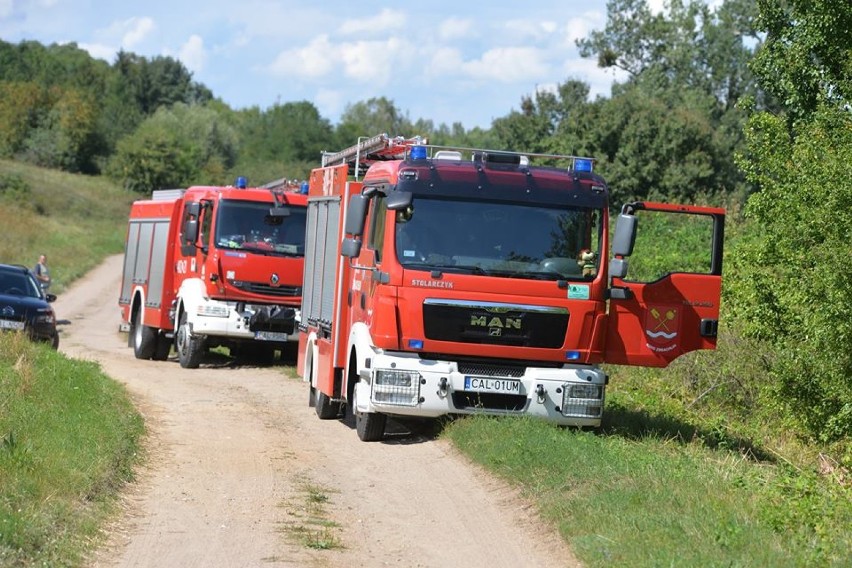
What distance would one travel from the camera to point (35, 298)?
21750 mm

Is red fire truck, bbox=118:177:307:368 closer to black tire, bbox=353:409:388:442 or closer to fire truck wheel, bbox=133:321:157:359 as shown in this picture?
fire truck wheel, bbox=133:321:157:359

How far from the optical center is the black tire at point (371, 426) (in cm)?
1339

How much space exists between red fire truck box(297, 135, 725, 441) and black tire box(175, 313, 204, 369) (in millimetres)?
9533

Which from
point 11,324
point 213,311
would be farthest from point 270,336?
point 11,324

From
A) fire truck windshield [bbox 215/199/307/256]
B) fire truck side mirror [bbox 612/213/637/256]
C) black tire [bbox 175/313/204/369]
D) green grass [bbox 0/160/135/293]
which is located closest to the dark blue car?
black tire [bbox 175/313/204/369]

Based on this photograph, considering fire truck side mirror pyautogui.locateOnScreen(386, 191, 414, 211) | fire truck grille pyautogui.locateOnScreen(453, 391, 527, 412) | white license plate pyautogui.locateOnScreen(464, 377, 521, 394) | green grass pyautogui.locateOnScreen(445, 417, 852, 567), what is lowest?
green grass pyautogui.locateOnScreen(445, 417, 852, 567)

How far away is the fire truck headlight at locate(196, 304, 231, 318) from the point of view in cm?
2200

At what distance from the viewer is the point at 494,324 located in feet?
41.6

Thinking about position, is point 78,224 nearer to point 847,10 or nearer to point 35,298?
point 35,298

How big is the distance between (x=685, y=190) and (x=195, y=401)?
37.3 metres

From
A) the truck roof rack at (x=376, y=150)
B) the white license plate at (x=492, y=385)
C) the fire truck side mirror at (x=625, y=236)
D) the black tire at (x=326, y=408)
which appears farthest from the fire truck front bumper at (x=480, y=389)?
the truck roof rack at (x=376, y=150)

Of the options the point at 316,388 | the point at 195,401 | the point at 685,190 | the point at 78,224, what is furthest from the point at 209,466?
the point at 78,224

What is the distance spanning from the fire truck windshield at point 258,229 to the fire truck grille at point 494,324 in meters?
9.97

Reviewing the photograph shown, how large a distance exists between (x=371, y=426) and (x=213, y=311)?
9.16 m
